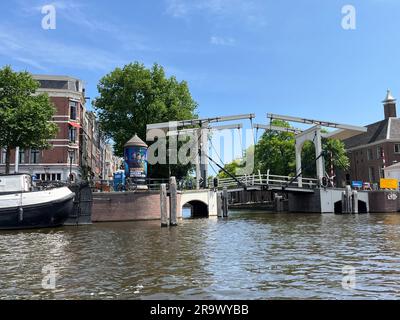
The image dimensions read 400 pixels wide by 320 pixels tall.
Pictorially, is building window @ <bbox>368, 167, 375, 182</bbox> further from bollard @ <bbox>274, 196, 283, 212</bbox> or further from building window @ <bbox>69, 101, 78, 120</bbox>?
building window @ <bbox>69, 101, 78, 120</bbox>

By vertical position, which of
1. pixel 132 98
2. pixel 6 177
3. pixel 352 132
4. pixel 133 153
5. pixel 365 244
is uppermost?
pixel 132 98

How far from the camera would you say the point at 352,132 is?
1558 inches

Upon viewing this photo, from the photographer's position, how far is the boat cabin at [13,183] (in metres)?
23.6

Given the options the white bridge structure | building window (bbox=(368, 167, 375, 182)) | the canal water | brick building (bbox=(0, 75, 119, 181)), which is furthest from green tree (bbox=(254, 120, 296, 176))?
the canal water

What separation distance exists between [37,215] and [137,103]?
22.4 metres

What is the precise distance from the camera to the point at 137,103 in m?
43.4

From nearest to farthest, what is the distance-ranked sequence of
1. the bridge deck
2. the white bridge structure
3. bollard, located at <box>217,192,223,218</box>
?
bollard, located at <box>217,192,223,218</box>, the white bridge structure, the bridge deck

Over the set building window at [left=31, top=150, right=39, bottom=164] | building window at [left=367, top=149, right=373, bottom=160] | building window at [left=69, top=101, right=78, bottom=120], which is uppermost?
building window at [left=69, top=101, right=78, bottom=120]

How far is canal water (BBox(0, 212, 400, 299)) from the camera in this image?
24.4 feet

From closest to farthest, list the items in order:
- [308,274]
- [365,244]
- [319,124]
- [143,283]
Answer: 1. [143,283]
2. [308,274]
3. [365,244]
4. [319,124]
